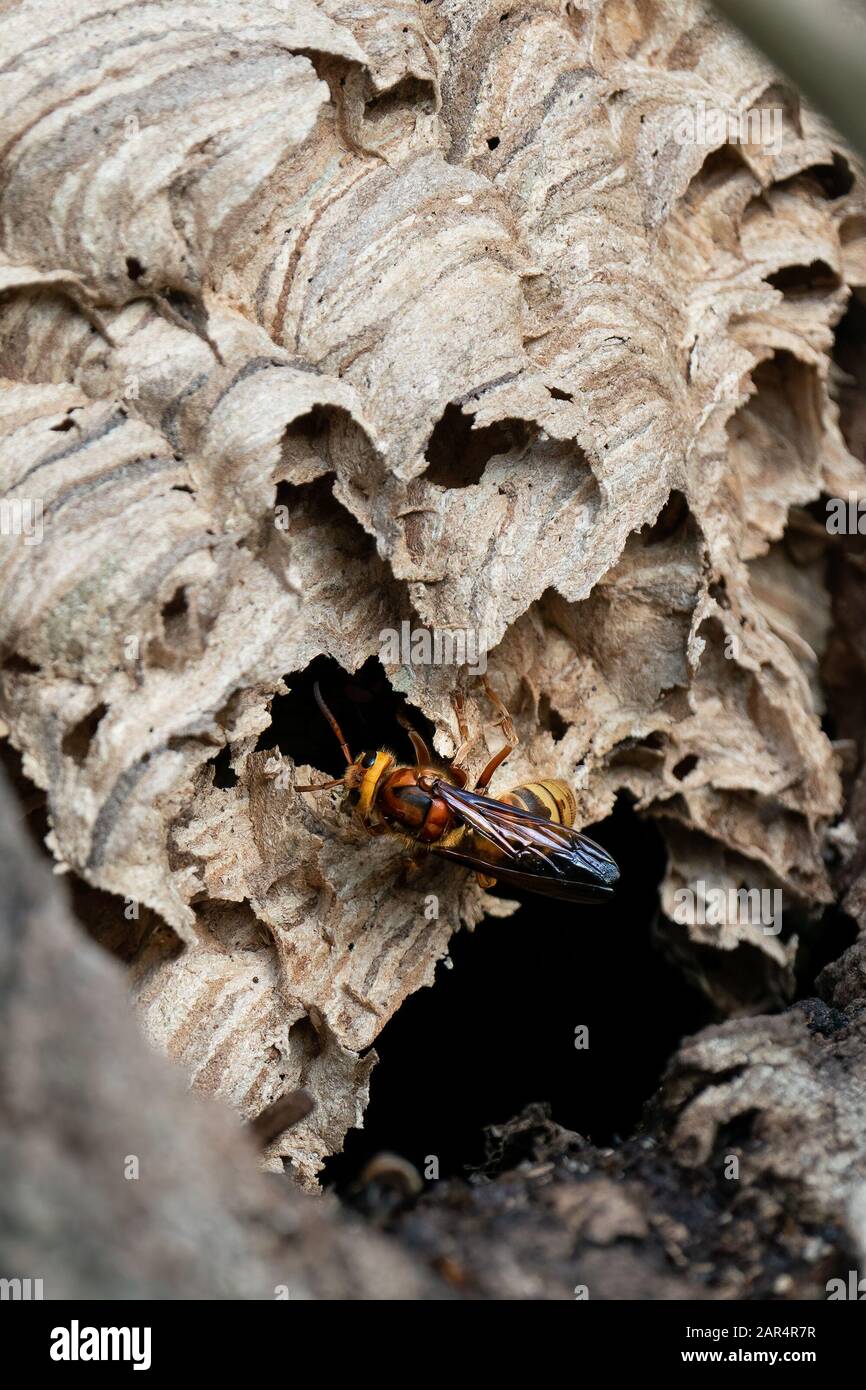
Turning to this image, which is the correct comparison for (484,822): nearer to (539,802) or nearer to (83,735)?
(539,802)

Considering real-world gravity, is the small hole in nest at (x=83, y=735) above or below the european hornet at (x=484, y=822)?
above

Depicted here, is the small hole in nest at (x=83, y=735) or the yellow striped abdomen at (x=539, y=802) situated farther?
the yellow striped abdomen at (x=539, y=802)

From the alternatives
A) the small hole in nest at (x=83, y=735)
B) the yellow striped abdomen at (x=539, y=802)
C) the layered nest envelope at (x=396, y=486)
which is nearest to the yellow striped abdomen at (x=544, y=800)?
the yellow striped abdomen at (x=539, y=802)

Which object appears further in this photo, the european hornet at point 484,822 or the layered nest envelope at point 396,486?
the european hornet at point 484,822

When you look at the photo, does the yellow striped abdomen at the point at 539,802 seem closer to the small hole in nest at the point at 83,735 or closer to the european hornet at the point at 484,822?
the european hornet at the point at 484,822

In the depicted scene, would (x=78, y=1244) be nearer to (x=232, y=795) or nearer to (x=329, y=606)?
(x=232, y=795)

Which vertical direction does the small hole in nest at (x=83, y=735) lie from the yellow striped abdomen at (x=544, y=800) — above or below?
above

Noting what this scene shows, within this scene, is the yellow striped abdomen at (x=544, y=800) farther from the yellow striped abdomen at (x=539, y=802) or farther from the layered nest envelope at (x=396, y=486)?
the layered nest envelope at (x=396, y=486)
